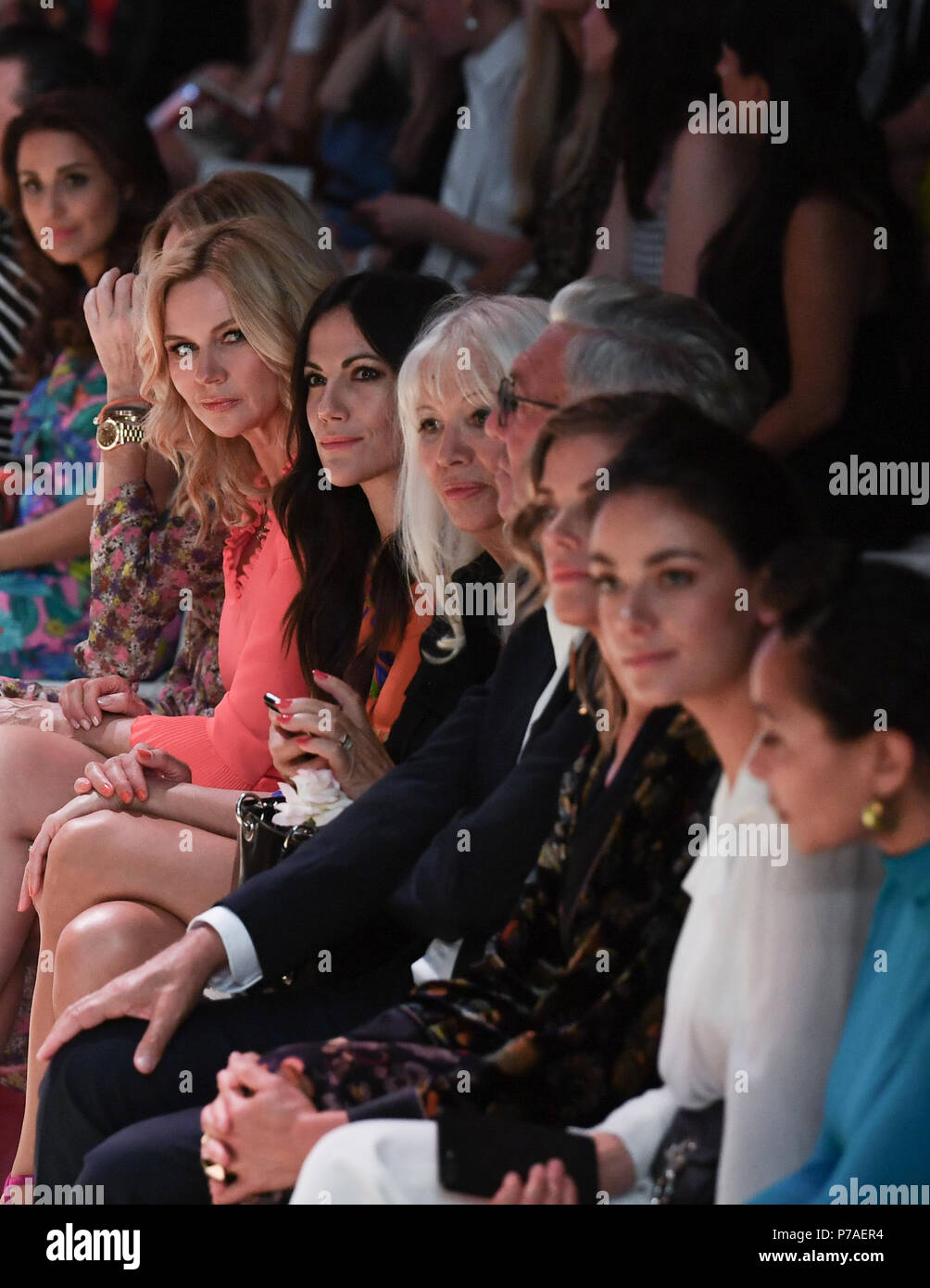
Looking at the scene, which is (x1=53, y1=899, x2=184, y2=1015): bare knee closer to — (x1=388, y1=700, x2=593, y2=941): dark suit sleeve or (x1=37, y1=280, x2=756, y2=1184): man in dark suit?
(x1=37, y1=280, x2=756, y2=1184): man in dark suit

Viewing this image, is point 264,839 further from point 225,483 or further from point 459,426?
point 225,483

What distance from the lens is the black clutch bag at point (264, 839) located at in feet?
7.27

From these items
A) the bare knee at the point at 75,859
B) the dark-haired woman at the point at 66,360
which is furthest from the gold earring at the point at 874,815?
the dark-haired woman at the point at 66,360

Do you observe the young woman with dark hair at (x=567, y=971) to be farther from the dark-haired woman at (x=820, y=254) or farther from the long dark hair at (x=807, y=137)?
the long dark hair at (x=807, y=137)

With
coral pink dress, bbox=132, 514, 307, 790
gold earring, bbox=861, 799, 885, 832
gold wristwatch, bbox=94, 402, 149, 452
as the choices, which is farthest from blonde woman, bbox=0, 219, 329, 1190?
gold earring, bbox=861, 799, 885, 832

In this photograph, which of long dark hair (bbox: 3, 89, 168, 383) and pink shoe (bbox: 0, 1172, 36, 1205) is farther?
long dark hair (bbox: 3, 89, 168, 383)

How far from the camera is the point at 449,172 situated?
10.9ft

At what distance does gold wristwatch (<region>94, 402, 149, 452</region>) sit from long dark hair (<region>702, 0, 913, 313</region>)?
1056mm

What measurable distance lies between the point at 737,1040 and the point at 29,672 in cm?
209

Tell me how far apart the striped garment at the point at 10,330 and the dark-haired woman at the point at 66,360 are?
0.20m

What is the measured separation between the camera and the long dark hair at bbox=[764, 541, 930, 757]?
4.78 ft

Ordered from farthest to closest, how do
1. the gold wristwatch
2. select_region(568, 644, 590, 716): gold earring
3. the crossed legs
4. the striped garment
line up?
the striped garment
the gold wristwatch
the crossed legs
select_region(568, 644, 590, 716): gold earring

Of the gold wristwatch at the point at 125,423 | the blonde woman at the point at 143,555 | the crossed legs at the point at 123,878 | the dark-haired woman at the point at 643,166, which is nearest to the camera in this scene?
the crossed legs at the point at 123,878
